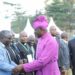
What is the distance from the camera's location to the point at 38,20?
24.5 ft

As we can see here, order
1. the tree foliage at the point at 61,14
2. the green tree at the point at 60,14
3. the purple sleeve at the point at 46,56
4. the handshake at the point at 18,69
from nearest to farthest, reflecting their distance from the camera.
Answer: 1. the purple sleeve at the point at 46,56
2. the handshake at the point at 18,69
3. the tree foliage at the point at 61,14
4. the green tree at the point at 60,14

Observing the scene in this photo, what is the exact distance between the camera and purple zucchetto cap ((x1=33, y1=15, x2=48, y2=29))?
7.38 m

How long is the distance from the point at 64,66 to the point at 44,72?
534 centimetres

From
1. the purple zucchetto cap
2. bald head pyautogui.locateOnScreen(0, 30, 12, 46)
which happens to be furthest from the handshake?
the purple zucchetto cap

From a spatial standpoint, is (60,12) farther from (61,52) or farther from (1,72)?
(1,72)

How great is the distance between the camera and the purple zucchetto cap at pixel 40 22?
7381 millimetres

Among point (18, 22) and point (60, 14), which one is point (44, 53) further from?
point (60, 14)

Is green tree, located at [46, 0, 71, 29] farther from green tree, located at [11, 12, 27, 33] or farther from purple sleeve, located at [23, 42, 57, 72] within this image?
purple sleeve, located at [23, 42, 57, 72]

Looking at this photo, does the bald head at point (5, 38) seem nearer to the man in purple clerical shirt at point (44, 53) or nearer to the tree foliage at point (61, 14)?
the man in purple clerical shirt at point (44, 53)

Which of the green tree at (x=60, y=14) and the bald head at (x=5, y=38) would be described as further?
the green tree at (x=60, y=14)

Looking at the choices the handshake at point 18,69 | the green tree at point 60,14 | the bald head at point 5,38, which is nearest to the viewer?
the handshake at point 18,69

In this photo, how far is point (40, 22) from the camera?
7.45 meters

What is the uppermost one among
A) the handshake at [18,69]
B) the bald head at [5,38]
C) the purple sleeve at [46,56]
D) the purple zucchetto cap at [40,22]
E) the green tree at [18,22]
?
the purple zucchetto cap at [40,22]

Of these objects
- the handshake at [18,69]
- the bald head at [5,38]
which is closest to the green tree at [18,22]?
the bald head at [5,38]
